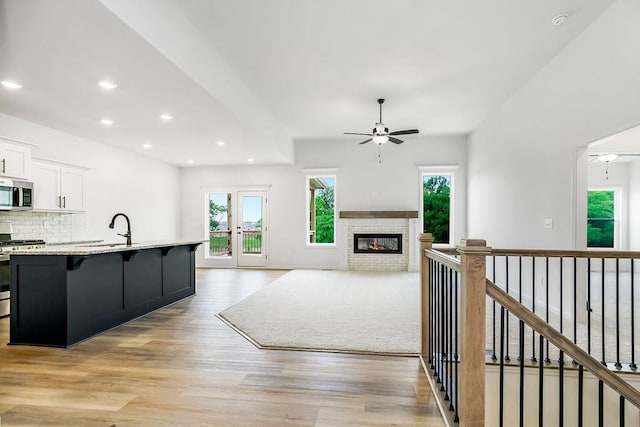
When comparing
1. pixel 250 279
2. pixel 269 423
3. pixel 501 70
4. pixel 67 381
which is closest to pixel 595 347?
pixel 269 423

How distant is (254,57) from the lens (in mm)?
4141

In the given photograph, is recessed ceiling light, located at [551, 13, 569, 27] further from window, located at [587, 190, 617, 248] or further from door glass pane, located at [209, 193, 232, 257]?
door glass pane, located at [209, 193, 232, 257]

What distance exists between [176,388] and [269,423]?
2.73 feet

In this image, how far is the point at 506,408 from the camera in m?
2.96

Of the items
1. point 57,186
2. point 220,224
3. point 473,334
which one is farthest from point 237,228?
point 473,334

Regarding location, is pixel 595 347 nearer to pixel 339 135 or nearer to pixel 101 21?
pixel 101 21

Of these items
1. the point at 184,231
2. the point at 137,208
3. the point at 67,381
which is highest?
the point at 137,208

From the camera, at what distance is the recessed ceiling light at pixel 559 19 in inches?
A: 131

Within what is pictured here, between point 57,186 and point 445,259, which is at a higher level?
point 57,186

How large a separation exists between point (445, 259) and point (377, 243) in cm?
627

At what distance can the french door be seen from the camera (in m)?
9.02

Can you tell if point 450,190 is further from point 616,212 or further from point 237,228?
point 237,228

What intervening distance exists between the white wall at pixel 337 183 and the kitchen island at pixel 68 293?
4805 mm

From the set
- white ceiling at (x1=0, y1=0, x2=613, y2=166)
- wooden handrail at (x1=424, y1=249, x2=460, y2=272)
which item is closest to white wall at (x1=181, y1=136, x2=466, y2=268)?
white ceiling at (x1=0, y1=0, x2=613, y2=166)
